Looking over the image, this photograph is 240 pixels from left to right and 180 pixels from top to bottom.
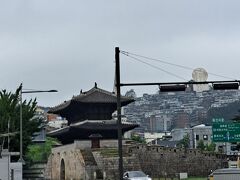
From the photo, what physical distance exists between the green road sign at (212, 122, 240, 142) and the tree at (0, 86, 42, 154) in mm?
20614

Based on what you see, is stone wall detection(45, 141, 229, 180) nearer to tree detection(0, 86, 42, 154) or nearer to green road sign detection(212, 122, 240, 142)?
tree detection(0, 86, 42, 154)

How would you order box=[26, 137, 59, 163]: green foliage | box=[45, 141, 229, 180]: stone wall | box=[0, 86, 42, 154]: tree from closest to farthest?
box=[0, 86, 42, 154]: tree → box=[45, 141, 229, 180]: stone wall → box=[26, 137, 59, 163]: green foliage

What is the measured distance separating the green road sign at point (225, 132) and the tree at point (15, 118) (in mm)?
20614

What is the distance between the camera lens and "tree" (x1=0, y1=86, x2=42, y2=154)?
71125 millimetres

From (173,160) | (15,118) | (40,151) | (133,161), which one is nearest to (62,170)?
(133,161)

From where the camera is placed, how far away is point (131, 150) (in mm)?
88062

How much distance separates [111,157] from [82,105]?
898cm

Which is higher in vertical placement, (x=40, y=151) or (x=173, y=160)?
(x=40, y=151)

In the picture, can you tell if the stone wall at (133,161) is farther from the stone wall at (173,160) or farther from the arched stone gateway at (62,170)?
the arched stone gateway at (62,170)

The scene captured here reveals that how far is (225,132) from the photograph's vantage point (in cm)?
6206

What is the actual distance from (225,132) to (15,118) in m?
23.1

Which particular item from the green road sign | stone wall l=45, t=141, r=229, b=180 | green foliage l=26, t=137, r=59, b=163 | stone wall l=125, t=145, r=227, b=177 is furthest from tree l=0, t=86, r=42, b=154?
green foliage l=26, t=137, r=59, b=163

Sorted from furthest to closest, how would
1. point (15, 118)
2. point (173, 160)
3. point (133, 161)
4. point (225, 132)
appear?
1. point (173, 160)
2. point (133, 161)
3. point (15, 118)
4. point (225, 132)

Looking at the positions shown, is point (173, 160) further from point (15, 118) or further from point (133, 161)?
point (15, 118)
